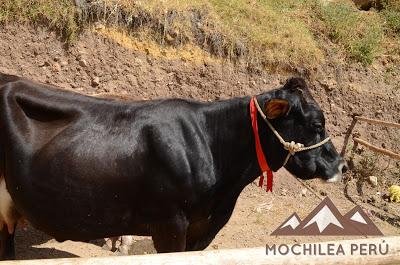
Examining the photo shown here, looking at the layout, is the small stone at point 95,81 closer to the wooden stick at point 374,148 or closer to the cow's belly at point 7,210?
the cow's belly at point 7,210

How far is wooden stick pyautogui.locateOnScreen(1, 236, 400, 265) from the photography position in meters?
2.07

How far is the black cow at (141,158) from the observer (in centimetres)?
323

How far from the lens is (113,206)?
3242 millimetres

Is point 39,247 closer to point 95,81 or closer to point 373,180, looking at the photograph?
point 95,81

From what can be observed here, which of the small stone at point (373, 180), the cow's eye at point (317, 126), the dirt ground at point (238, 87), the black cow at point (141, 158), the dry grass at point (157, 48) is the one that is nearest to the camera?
the black cow at point (141, 158)

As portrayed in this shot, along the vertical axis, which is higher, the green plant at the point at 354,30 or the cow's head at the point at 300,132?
the cow's head at the point at 300,132

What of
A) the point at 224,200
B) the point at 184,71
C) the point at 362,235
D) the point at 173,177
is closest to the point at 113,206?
the point at 173,177

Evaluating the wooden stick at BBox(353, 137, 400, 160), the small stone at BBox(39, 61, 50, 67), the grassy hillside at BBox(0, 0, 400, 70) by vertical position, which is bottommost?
the wooden stick at BBox(353, 137, 400, 160)

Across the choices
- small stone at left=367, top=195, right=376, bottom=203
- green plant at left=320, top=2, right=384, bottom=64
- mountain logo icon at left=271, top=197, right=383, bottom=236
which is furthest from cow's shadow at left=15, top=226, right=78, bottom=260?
green plant at left=320, top=2, right=384, bottom=64

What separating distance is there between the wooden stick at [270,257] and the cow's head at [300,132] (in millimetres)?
1048

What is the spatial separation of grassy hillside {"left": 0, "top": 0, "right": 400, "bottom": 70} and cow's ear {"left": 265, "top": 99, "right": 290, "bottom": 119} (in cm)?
412

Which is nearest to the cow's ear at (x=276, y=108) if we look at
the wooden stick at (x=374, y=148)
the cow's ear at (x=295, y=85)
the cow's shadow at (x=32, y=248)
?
the cow's ear at (x=295, y=85)

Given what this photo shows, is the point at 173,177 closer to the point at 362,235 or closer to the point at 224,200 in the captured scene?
the point at 224,200

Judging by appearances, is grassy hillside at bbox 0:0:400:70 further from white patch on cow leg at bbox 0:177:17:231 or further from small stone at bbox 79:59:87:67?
white patch on cow leg at bbox 0:177:17:231
